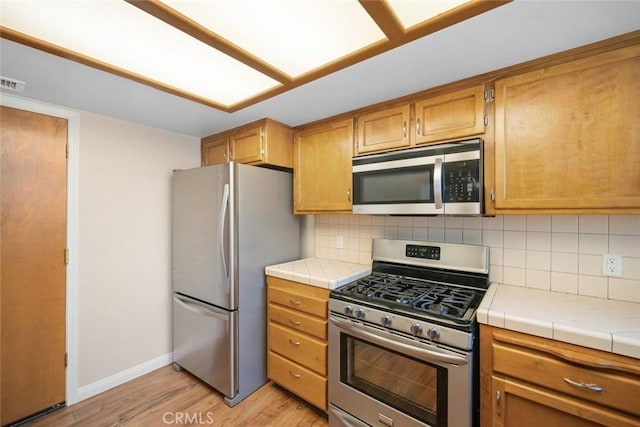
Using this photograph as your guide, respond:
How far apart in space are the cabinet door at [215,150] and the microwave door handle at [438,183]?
1801mm

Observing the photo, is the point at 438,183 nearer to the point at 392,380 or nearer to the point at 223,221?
the point at 392,380

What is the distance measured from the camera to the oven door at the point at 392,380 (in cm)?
122

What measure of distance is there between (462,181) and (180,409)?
7.90 feet

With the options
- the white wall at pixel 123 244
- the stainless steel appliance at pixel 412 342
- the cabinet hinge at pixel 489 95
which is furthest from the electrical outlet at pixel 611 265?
the white wall at pixel 123 244

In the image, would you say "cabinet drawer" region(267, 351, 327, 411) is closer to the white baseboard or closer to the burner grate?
the burner grate

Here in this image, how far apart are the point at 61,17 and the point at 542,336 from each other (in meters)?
2.32

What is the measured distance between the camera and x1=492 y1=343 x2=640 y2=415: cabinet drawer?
0.94 meters

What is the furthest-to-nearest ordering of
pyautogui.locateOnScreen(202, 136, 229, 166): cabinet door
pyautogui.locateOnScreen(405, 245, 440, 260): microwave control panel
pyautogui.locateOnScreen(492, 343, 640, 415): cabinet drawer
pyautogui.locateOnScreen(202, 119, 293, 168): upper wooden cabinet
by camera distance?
pyautogui.locateOnScreen(202, 136, 229, 166): cabinet door
pyautogui.locateOnScreen(202, 119, 293, 168): upper wooden cabinet
pyautogui.locateOnScreen(405, 245, 440, 260): microwave control panel
pyautogui.locateOnScreen(492, 343, 640, 415): cabinet drawer

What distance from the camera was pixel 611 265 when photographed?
4.50 ft

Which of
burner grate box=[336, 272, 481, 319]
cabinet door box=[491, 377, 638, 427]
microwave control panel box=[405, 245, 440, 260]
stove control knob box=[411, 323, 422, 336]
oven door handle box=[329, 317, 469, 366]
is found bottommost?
cabinet door box=[491, 377, 638, 427]

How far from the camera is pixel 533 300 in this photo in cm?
136

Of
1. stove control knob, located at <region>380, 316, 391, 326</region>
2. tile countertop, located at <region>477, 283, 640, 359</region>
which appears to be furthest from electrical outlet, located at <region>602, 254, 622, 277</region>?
stove control knob, located at <region>380, 316, 391, 326</region>

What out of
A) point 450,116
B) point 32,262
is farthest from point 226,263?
point 450,116

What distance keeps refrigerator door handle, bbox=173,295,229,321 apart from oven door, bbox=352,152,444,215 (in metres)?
1.25
